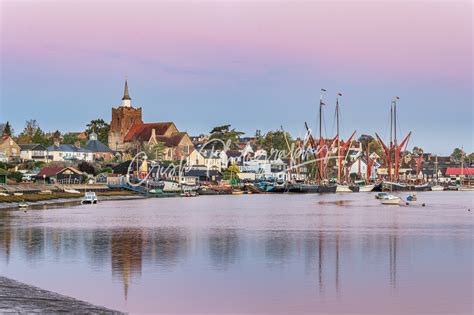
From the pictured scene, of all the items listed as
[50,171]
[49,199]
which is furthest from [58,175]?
[49,199]

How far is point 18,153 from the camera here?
180 m

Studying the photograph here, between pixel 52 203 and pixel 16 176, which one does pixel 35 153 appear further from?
pixel 52 203

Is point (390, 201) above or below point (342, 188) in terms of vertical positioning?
below

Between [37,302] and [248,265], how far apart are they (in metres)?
15.3

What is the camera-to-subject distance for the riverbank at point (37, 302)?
81.3 feet

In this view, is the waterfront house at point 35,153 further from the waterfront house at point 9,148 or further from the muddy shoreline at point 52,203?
the muddy shoreline at point 52,203

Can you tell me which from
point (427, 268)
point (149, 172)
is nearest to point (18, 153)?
point (149, 172)

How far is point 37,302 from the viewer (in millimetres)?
26531

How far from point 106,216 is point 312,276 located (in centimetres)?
4910

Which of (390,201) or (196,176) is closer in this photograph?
(390,201)

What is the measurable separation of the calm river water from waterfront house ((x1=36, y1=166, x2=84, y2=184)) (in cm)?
6963

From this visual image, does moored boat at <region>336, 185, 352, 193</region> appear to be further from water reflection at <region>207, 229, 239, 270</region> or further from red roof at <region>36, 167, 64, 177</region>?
water reflection at <region>207, 229, 239, 270</region>

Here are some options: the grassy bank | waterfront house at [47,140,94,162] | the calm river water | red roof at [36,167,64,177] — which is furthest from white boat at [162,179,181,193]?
the calm river water

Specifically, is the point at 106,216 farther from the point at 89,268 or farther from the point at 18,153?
the point at 18,153
